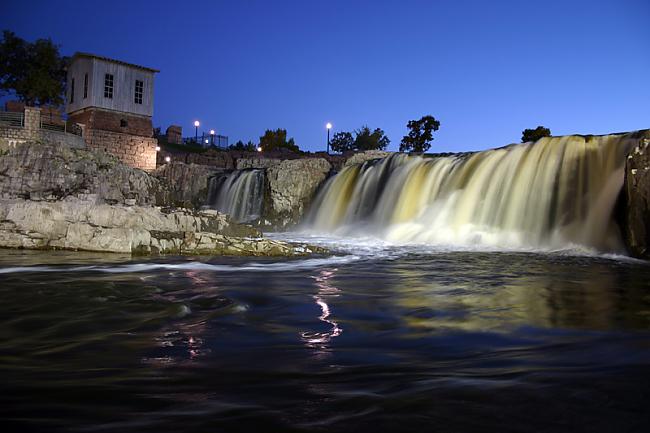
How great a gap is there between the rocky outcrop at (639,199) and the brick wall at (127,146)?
1067 inches

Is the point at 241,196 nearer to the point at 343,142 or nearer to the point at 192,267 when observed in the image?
the point at 192,267

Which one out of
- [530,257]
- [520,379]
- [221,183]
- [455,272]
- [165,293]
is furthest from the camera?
[221,183]

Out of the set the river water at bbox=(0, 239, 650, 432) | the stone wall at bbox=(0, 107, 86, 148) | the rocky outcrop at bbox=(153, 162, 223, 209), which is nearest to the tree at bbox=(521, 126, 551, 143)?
the rocky outcrop at bbox=(153, 162, 223, 209)

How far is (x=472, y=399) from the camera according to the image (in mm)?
2424

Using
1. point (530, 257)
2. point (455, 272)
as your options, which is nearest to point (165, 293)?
point (455, 272)

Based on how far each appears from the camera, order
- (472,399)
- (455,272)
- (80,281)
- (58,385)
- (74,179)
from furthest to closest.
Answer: (74,179) < (455,272) < (80,281) < (58,385) < (472,399)

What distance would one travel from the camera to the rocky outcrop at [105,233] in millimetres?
11125

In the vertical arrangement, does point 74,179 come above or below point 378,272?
above

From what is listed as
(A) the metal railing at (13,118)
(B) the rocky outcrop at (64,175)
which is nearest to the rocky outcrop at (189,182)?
(B) the rocky outcrop at (64,175)

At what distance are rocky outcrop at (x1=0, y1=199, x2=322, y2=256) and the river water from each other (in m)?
3.77

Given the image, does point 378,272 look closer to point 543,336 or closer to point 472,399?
point 543,336

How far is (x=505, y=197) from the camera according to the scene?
589 inches

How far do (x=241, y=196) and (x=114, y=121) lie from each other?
11806 mm

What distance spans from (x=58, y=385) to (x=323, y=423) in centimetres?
153
